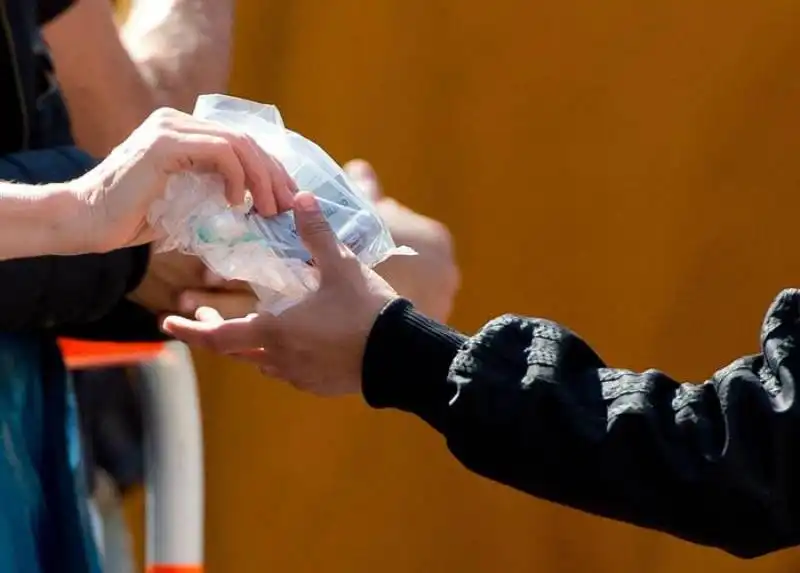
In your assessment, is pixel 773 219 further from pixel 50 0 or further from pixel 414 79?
pixel 50 0

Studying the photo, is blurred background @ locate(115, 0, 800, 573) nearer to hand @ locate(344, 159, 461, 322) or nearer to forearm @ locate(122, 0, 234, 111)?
forearm @ locate(122, 0, 234, 111)

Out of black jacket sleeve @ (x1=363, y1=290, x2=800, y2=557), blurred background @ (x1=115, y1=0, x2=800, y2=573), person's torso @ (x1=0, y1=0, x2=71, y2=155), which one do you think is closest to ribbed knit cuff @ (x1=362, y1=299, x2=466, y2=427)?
black jacket sleeve @ (x1=363, y1=290, x2=800, y2=557)

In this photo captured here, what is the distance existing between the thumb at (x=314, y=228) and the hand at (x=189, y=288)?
145 millimetres

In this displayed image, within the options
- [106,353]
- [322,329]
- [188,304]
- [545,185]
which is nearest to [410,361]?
[322,329]

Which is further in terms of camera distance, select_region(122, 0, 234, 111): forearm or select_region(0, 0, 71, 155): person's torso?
select_region(122, 0, 234, 111): forearm

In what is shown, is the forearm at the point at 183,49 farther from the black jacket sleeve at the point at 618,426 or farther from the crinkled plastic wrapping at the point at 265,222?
the black jacket sleeve at the point at 618,426

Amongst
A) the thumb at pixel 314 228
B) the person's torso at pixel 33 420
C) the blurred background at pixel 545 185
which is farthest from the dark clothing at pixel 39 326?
the blurred background at pixel 545 185

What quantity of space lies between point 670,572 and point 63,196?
4.50 feet

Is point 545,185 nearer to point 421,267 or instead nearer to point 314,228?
point 421,267

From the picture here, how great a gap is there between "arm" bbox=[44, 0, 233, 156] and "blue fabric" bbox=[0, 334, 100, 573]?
231mm

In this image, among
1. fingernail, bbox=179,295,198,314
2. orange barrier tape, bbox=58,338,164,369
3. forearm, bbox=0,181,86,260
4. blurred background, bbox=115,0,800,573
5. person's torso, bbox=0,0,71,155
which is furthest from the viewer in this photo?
blurred background, bbox=115,0,800,573

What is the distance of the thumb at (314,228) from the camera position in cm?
83

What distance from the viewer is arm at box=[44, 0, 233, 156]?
→ 1.07m

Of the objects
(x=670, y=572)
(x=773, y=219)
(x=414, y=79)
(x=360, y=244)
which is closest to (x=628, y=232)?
(x=773, y=219)
